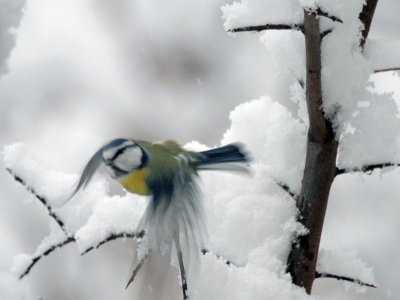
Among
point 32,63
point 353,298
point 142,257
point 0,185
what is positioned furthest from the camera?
point 32,63

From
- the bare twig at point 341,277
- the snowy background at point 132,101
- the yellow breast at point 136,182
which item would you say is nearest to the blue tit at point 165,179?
the yellow breast at point 136,182

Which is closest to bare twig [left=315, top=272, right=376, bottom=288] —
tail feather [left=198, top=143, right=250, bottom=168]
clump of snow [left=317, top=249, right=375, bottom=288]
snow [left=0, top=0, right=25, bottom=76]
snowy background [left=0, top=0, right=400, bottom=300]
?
clump of snow [left=317, top=249, right=375, bottom=288]

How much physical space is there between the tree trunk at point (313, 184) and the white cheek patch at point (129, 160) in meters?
0.11

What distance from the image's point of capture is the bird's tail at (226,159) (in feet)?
1.44

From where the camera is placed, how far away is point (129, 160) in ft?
1.40

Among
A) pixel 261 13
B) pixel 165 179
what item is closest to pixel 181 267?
pixel 165 179

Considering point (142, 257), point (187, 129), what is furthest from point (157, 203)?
point (187, 129)

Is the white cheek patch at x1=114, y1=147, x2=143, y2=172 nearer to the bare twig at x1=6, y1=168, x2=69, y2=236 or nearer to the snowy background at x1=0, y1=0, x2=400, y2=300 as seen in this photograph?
the bare twig at x1=6, y1=168, x2=69, y2=236

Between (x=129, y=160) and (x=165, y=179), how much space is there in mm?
24

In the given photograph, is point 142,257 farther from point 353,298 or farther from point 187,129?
point 187,129

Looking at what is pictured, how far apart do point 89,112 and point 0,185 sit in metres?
0.24

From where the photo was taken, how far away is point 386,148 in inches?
18.8

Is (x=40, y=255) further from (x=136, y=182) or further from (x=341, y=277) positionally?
(x=341, y=277)

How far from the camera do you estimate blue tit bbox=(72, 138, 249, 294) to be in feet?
1.37
